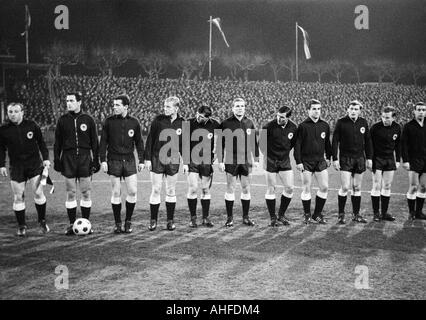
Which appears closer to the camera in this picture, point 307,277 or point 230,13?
point 307,277

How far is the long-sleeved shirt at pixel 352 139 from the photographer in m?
8.25

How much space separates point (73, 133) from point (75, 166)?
557 millimetres

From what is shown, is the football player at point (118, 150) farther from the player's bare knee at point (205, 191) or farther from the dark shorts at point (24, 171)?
the player's bare knee at point (205, 191)

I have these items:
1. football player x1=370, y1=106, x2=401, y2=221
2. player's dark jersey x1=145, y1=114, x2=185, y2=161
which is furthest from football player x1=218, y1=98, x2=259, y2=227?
football player x1=370, y1=106, x2=401, y2=221

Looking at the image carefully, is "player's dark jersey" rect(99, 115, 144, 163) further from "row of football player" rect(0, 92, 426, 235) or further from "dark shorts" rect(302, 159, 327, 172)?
"dark shorts" rect(302, 159, 327, 172)

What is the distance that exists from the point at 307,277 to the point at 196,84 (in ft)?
111

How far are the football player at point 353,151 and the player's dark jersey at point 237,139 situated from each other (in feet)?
5.40

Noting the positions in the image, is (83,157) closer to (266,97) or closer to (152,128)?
(152,128)

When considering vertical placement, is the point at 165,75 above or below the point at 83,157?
above

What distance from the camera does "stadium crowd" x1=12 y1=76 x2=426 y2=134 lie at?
28297 millimetres

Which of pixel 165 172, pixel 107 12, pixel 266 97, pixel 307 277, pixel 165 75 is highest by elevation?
pixel 107 12

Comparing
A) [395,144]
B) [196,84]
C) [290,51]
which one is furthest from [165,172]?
[290,51]

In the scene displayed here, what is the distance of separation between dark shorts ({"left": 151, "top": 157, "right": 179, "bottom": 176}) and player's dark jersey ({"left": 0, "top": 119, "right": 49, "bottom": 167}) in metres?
2.02

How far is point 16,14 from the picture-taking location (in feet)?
111
